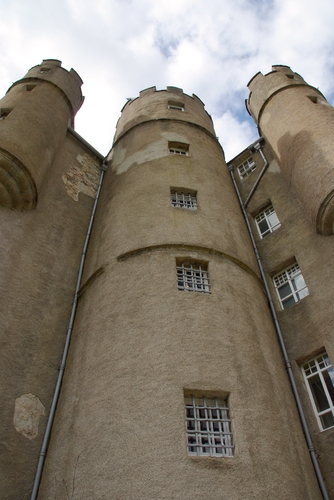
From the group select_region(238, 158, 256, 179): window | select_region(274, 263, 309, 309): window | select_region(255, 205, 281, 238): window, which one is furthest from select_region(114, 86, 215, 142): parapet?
select_region(274, 263, 309, 309): window

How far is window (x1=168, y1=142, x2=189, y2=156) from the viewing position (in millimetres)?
18672

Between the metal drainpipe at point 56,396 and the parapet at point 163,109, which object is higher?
the parapet at point 163,109

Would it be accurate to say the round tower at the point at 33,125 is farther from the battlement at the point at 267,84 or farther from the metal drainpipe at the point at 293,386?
the battlement at the point at 267,84

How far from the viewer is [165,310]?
1039 centimetres

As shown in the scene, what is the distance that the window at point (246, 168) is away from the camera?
20450 millimetres

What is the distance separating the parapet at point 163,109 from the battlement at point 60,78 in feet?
9.22

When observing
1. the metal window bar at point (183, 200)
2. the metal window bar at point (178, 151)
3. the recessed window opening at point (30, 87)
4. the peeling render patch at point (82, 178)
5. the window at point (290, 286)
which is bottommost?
the window at point (290, 286)

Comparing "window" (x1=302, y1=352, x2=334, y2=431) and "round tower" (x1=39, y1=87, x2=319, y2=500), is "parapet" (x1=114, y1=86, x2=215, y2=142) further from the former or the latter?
"window" (x1=302, y1=352, x2=334, y2=431)

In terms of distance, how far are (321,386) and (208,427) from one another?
4.23 metres

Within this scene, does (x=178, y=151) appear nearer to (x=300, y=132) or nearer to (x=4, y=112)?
(x=300, y=132)

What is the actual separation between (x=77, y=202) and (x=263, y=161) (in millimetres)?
9079

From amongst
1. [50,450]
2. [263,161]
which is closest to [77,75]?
[263,161]

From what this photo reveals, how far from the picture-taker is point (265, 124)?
19.5 meters

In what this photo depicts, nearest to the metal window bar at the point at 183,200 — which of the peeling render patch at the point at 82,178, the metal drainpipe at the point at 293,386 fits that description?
the metal drainpipe at the point at 293,386
